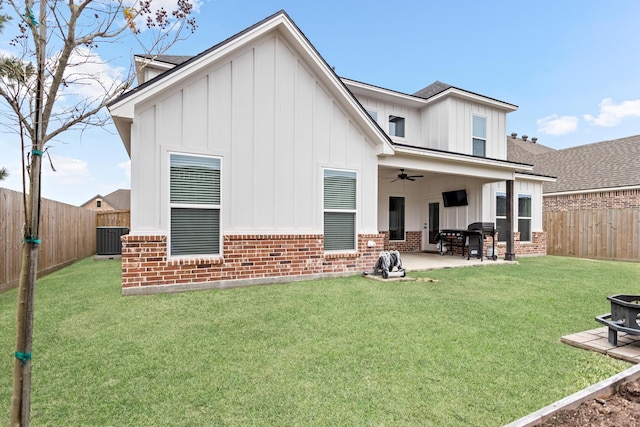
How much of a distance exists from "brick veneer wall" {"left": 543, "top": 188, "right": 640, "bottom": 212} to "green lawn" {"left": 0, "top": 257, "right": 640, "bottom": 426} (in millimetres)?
11525

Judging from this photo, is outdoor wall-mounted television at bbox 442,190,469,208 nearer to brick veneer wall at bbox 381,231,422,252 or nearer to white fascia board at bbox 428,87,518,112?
brick veneer wall at bbox 381,231,422,252

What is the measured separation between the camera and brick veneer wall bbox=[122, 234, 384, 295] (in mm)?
5781

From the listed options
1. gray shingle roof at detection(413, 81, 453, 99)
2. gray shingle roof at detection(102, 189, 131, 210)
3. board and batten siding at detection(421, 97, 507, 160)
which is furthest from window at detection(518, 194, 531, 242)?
gray shingle roof at detection(102, 189, 131, 210)

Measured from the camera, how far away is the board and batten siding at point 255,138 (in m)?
5.93

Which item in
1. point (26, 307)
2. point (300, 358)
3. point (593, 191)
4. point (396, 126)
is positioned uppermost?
point (396, 126)

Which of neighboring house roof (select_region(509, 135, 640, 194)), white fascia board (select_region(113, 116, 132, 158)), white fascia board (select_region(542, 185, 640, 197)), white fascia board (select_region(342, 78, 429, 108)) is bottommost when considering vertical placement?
white fascia board (select_region(542, 185, 640, 197))

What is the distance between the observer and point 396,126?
12.8 metres

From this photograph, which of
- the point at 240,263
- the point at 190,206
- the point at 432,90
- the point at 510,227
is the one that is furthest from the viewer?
the point at 432,90

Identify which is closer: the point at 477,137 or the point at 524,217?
the point at 477,137

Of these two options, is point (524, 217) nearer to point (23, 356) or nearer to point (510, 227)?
point (510, 227)

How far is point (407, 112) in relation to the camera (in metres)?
12.9

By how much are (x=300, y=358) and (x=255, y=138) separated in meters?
4.74

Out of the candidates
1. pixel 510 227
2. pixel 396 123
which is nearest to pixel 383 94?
pixel 396 123

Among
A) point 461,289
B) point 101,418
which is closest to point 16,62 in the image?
point 101,418
